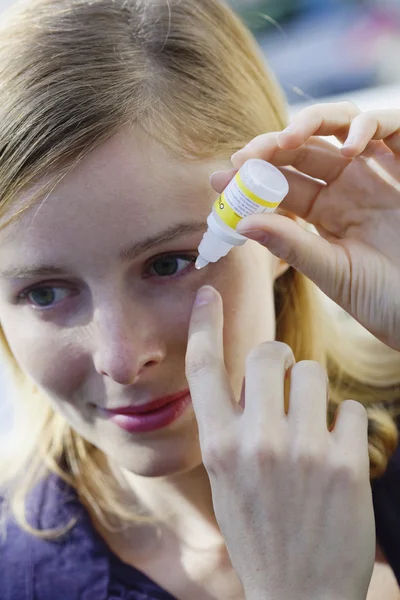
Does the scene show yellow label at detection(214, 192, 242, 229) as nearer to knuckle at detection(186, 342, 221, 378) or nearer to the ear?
knuckle at detection(186, 342, 221, 378)

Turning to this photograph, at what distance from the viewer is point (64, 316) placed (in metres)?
0.98

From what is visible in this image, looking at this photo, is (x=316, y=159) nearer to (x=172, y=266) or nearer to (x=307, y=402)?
(x=172, y=266)

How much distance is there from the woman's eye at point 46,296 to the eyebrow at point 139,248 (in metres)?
0.05

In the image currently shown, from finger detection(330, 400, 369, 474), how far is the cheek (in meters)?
0.38

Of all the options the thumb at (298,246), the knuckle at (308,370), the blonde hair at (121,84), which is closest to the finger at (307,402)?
the knuckle at (308,370)

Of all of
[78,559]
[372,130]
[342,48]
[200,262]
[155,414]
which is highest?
[372,130]

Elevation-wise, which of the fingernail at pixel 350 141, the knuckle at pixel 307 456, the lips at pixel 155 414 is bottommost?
the lips at pixel 155 414

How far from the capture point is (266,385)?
2.59 feet

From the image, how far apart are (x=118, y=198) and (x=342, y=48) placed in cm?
176

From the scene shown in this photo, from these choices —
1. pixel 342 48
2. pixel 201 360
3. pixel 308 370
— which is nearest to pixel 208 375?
pixel 201 360

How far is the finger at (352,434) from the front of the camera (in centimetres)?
77

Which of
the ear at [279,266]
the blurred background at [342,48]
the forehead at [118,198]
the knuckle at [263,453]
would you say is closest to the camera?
the knuckle at [263,453]

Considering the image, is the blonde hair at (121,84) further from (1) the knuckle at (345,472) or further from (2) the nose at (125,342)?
(1) the knuckle at (345,472)

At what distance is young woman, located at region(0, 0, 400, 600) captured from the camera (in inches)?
30.1
